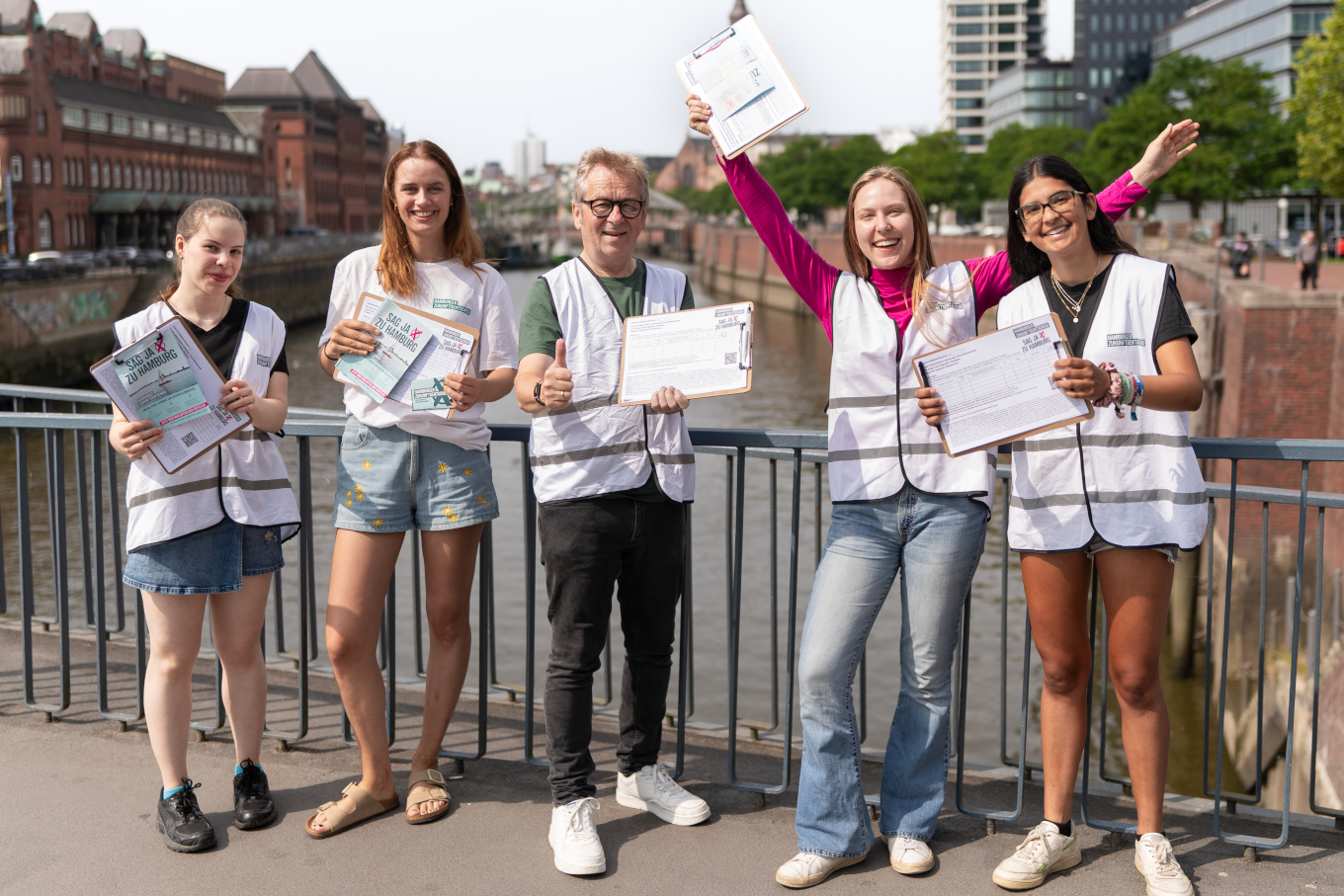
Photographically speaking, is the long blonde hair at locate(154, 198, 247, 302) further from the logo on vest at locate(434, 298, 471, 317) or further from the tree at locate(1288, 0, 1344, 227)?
the tree at locate(1288, 0, 1344, 227)

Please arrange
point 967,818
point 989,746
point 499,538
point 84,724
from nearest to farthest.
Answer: point 967,818 → point 84,724 → point 989,746 → point 499,538

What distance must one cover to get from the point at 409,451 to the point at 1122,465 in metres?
1.98

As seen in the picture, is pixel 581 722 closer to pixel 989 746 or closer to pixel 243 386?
pixel 243 386

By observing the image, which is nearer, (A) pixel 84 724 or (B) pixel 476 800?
(B) pixel 476 800

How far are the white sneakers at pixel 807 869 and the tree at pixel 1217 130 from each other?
2000 inches

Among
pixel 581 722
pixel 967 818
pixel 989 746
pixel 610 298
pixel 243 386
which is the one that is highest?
pixel 610 298

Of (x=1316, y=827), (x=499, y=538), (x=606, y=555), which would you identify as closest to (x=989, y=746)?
(x=499, y=538)

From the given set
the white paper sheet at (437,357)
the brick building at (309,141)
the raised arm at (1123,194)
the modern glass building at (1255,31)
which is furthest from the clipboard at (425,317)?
the brick building at (309,141)

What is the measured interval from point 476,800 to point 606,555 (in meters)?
1.02

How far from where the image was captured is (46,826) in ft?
12.4

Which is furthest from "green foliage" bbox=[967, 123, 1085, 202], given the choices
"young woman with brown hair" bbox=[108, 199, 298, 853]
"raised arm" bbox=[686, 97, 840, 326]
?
"young woman with brown hair" bbox=[108, 199, 298, 853]

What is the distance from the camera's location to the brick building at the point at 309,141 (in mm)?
100312

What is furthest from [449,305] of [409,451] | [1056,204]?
[1056,204]

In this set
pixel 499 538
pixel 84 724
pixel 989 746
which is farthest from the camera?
pixel 499 538
